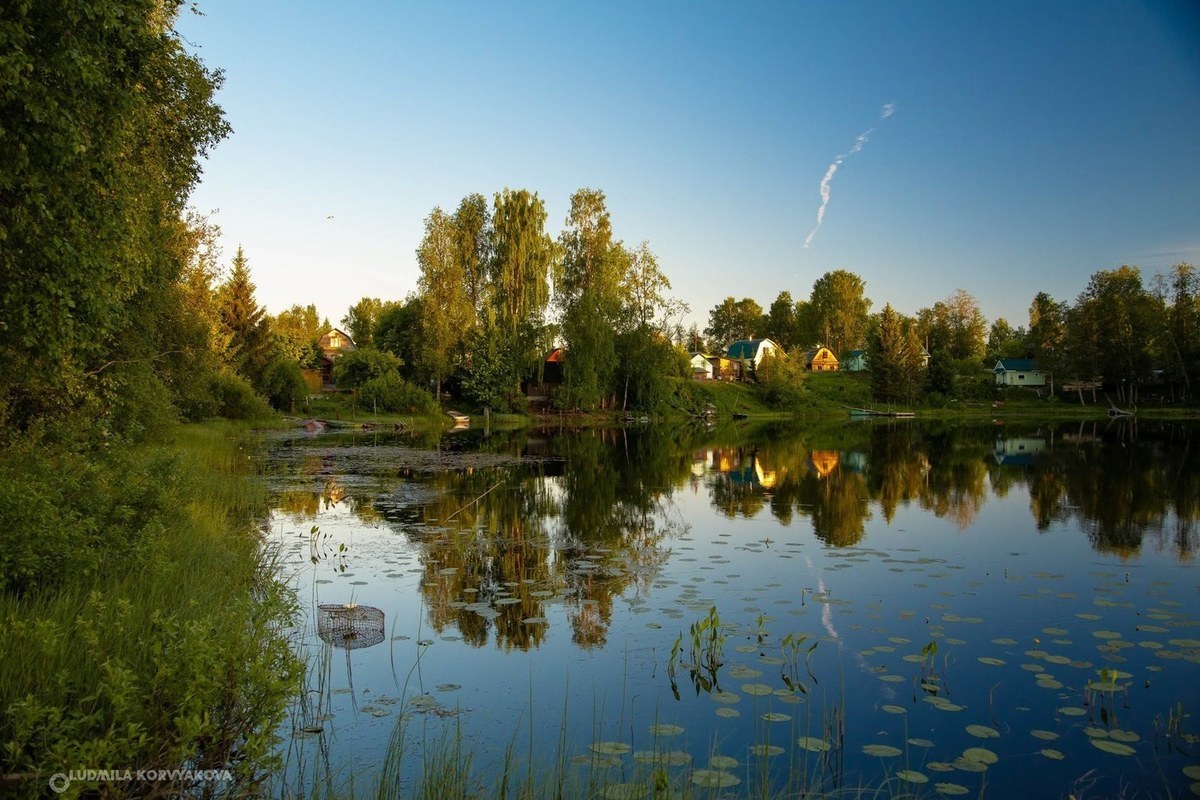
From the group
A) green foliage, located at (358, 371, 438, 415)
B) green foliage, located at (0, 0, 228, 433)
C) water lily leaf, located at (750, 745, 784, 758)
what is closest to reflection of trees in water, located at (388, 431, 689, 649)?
water lily leaf, located at (750, 745, 784, 758)

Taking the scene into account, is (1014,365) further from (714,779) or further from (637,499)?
(714,779)

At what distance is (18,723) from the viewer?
14.1ft

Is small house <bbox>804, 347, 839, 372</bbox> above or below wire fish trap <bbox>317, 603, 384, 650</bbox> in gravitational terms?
above

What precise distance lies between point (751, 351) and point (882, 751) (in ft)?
318

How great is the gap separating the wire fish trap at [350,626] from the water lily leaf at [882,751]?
5.73 m

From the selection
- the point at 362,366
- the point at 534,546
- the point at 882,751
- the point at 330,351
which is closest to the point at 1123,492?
the point at 534,546

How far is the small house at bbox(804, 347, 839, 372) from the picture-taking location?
104250mm

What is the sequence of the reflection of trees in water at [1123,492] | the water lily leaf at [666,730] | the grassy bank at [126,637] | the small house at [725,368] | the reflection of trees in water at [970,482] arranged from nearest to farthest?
the grassy bank at [126,637] → the water lily leaf at [666,730] → the reflection of trees in water at [1123,492] → the reflection of trees in water at [970,482] → the small house at [725,368]

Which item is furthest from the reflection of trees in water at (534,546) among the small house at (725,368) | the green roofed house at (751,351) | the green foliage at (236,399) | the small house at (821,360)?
the small house at (821,360)

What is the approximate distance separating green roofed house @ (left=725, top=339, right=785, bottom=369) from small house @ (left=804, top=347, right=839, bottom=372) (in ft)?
19.2

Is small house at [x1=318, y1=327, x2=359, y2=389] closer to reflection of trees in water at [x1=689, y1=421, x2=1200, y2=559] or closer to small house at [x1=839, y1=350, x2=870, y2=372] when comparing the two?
reflection of trees in water at [x1=689, y1=421, x2=1200, y2=559]

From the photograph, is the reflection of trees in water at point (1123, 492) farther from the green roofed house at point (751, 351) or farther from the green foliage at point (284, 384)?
the green roofed house at point (751, 351)

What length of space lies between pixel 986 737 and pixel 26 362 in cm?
1254

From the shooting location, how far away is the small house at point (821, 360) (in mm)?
104250
